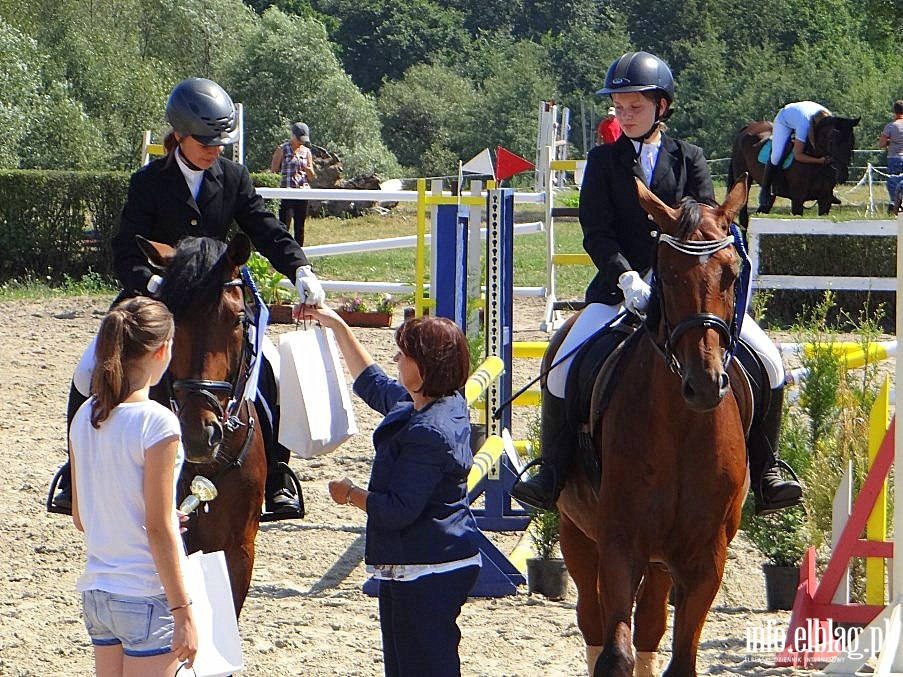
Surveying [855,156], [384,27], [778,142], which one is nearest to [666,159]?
[778,142]

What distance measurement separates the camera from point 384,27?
226 ft

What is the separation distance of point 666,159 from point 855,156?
104 ft

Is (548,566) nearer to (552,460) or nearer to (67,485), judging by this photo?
(552,460)

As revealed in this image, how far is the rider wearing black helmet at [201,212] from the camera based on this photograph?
4.61 metres

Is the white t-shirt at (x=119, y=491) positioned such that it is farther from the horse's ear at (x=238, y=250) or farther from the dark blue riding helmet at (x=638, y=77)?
the dark blue riding helmet at (x=638, y=77)

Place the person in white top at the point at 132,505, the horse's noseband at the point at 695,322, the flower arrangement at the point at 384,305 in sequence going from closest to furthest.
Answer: the person in white top at the point at 132,505
the horse's noseband at the point at 695,322
the flower arrangement at the point at 384,305

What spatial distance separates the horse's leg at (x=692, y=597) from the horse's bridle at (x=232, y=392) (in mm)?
1556

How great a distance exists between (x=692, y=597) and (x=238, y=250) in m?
1.93

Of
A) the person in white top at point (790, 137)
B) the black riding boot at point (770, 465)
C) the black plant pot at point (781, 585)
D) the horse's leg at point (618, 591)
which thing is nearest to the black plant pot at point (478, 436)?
the black plant pot at point (781, 585)

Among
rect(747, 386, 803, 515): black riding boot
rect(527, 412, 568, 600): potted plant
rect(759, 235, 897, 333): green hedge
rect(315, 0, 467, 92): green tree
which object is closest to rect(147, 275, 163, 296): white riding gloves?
rect(747, 386, 803, 515): black riding boot

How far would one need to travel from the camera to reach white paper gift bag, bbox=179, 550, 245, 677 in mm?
3230

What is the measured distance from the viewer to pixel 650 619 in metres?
4.79

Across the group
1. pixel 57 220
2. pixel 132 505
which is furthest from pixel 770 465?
pixel 57 220

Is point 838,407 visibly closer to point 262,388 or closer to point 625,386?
point 625,386
